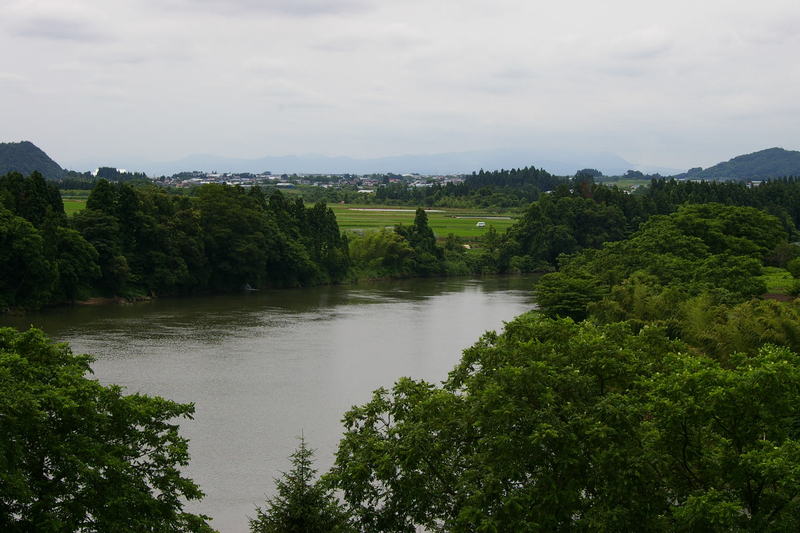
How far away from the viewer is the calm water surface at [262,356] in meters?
25.1

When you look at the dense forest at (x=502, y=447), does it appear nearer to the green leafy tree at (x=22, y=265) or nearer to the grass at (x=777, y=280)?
the grass at (x=777, y=280)

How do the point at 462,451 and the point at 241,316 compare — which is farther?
the point at 241,316

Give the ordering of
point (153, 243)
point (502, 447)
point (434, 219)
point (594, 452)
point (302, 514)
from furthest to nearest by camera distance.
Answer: point (434, 219)
point (153, 243)
point (302, 514)
point (502, 447)
point (594, 452)

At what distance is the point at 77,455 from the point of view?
14.7 m

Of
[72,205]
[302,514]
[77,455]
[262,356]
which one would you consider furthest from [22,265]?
[72,205]

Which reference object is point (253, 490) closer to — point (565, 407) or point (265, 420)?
point (265, 420)

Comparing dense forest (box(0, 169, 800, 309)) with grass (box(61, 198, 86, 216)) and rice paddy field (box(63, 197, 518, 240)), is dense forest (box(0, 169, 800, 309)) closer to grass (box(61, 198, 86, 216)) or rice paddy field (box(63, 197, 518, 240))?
rice paddy field (box(63, 197, 518, 240))

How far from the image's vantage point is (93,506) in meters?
14.4

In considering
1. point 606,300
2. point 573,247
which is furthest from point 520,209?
point 606,300

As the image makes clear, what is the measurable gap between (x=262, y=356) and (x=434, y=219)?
77090mm

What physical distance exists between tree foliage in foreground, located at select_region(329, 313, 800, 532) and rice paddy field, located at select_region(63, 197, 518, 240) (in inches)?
2830

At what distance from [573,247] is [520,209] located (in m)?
46.2

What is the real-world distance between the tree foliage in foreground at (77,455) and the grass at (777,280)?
3263cm

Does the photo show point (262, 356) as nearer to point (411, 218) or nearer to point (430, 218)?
point (411, 218)
